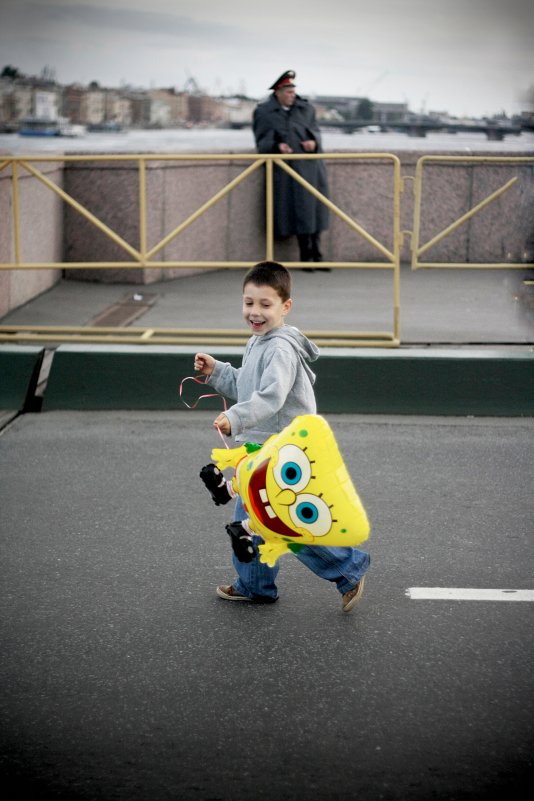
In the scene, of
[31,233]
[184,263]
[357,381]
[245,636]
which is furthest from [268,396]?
[31,233]

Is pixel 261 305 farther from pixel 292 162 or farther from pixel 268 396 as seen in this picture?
pixel 292 162

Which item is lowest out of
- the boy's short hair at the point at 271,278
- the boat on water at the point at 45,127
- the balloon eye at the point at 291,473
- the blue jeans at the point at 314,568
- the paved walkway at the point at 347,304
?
the blue jeans at the point at 314,568

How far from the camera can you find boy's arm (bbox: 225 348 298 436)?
4.06 m

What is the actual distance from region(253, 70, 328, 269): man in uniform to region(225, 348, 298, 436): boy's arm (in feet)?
25.5

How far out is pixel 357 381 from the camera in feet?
24.9

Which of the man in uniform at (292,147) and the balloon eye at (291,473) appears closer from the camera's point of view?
the balloon eye at (291,473)

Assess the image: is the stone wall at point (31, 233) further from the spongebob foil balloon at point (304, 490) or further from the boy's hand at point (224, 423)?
the spongebob foil balloon at point (304, 490)

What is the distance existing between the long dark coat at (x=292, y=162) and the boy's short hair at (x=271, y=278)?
7667mm

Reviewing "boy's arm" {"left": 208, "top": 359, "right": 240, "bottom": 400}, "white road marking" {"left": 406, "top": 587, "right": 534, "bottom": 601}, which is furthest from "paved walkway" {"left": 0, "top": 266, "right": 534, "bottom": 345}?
"boy's arm" {"left": 208, "top": 359, "right": 240, "bottom": 400}

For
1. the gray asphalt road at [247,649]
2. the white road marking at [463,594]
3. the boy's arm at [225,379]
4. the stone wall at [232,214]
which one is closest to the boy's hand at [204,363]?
the boy's arm at [225,379]

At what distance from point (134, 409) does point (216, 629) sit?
3609 mm

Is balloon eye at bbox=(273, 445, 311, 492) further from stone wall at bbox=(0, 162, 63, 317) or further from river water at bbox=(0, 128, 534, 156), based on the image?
river water at bbox=(0, 128, 534, 156)

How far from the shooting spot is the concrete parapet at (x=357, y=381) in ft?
24.8

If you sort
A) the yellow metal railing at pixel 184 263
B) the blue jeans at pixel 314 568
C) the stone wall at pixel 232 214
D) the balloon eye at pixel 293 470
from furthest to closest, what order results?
the stone wall at pixel 232 214
the yellow metal railing at pixel 184 263
the blue jeans at pixel 314 568
the balloon eye at pixel 293 470
